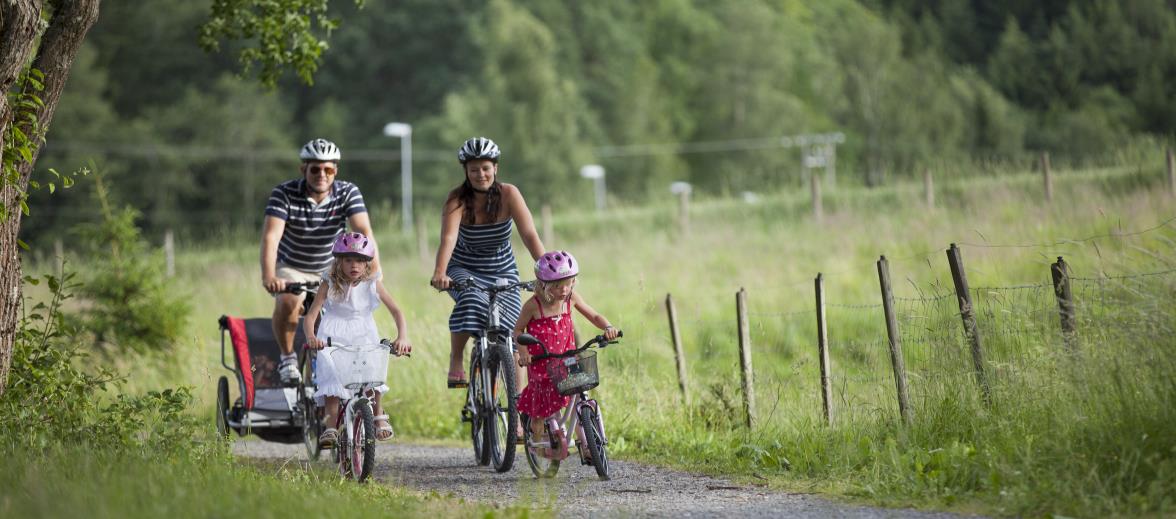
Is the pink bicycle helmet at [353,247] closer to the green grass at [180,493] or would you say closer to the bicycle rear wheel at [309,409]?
the bicycle rear wheel at [309,409]

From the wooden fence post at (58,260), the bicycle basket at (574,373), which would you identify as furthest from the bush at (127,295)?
Answer: the bicycle basket at (574,373)

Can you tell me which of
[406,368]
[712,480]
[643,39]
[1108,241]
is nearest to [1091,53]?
[643,39]

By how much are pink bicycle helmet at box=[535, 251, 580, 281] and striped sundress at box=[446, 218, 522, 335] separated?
921 millimetres

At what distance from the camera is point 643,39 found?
77.9 m

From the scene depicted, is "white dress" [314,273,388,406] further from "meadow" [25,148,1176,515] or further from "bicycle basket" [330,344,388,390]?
"meadow" [25,148,1176,515]

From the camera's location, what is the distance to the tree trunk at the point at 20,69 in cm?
789

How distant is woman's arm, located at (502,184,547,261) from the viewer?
889 cm

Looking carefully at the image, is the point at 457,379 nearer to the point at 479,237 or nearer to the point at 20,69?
the point at 479,237

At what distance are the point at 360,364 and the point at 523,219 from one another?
141 centimetres

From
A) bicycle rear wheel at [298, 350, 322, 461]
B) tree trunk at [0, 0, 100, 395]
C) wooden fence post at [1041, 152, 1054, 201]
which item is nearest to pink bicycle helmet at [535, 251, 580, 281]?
bicycle rear wheel at [298, 350, 322, 461]

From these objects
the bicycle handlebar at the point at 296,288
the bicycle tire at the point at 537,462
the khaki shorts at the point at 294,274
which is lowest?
the bicycle tire at the point at 537,462

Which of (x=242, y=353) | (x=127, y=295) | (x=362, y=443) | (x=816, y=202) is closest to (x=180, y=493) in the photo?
(x=362, y=443)

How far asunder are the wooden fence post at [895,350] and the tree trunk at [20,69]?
532 centimetres

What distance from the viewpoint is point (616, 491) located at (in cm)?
797
